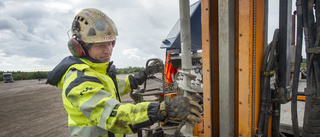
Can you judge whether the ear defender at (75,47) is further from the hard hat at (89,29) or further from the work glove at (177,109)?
the work glove at (177,109)

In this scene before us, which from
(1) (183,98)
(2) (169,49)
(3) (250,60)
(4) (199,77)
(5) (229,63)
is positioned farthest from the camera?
(2) (169,49)

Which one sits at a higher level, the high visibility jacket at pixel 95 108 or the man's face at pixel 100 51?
the man's face at pixel 100 51

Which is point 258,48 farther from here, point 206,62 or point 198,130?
point 198,130

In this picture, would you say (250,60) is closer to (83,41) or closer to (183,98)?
(183,98)

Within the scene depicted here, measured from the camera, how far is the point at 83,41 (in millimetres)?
1928

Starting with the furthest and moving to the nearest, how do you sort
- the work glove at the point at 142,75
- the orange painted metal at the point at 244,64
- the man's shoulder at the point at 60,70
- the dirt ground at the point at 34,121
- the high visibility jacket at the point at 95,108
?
the dirt ground at the point at 34,121
the work glove at the point at 142,75
the man's shoulder at the point at 60,70
the orange painted metal at the point at 244,64
the high visibility jacket at the point at 95,108

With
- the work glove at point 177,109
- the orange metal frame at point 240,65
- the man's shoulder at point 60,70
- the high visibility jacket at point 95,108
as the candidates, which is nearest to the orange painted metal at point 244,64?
the orange metal frame at point 240,65

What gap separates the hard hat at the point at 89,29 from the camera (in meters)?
1.90

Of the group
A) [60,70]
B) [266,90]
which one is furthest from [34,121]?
[266,90]

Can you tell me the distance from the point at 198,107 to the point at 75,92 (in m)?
1.05

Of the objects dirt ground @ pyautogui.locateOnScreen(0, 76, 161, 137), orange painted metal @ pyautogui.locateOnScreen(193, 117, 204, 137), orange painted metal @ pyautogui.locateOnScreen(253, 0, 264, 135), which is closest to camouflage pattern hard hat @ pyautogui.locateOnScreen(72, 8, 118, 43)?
orange painted metal @ pyautogui.locateOnScreen(253, 0, 264, 135)

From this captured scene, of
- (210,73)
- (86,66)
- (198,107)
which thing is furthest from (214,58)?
(86,66)

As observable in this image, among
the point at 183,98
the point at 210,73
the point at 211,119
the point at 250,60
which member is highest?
the point at 250,60

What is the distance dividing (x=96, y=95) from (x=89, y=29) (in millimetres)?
825
